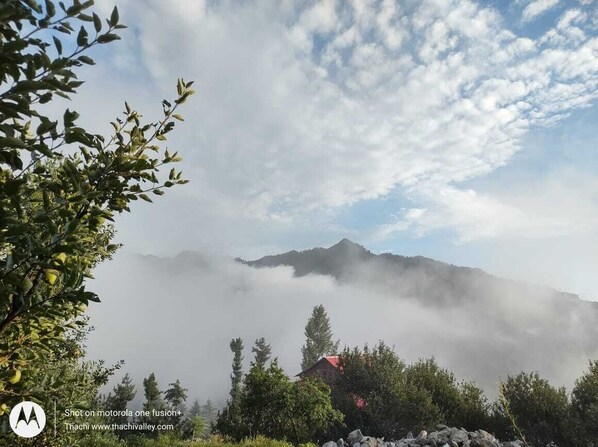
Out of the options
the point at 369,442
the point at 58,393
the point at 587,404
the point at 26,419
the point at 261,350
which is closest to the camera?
the point at 26,419

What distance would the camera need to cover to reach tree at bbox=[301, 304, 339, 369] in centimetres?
9481

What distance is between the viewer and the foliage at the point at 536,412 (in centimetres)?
2983

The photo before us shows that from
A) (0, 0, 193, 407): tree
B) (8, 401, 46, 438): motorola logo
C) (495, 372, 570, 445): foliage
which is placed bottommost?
(495, 372, 570, 445): foliage

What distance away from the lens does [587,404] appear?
29.2m

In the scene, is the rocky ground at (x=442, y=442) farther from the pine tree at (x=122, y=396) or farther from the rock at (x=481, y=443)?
the pine tree at (x=122, y=396)

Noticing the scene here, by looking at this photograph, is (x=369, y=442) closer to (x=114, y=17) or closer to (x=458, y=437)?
(x=458, y=437)

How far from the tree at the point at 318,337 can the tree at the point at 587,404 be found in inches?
2705

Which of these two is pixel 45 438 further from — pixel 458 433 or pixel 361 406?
pixel 361 406

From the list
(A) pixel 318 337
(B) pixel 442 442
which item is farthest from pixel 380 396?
(A) pixel 318 337

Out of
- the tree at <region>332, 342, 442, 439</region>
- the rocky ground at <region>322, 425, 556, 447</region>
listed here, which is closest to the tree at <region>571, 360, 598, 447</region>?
the tree at <region>332, 342, 442, 439</region>

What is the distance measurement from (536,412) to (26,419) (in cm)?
3795

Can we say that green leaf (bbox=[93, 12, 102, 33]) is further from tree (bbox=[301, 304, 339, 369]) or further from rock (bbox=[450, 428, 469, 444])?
tree (bbox=[301, 304, 339, 369])

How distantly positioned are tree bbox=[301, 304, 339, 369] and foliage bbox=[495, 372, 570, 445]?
65295 mm

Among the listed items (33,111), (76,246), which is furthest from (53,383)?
(33,111)
